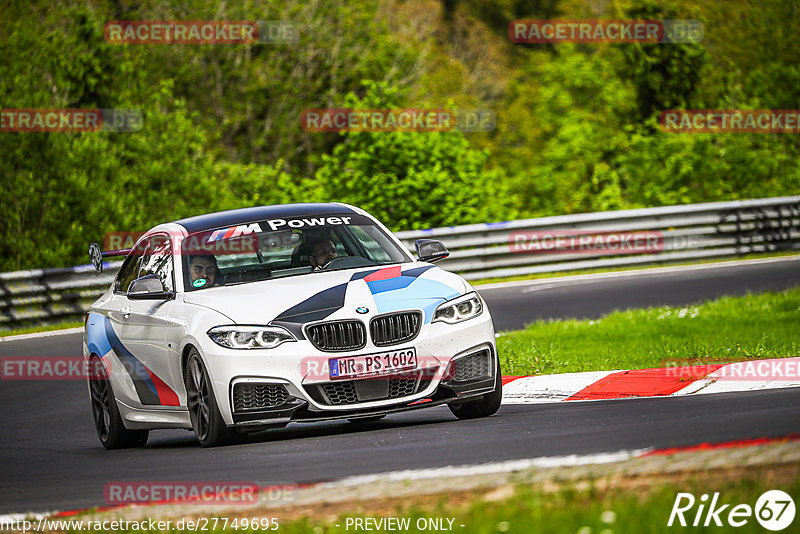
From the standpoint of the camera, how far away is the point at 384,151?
25766 millimetres

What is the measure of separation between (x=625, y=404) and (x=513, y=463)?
2.93m

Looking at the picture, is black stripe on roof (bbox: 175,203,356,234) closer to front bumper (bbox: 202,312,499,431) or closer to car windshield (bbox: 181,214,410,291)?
car windshield (bbox: 181,214,410,291)

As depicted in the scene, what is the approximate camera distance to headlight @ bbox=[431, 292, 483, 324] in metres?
8.80

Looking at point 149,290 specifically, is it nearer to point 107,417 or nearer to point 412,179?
point 107,417

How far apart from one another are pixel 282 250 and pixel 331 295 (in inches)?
58.7

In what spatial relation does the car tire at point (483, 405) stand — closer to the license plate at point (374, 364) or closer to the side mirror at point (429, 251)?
the license plate at point (374, 364)

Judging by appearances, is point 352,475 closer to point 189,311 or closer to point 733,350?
point 189,311

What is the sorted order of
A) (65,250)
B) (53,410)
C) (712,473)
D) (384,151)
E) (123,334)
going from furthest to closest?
1. (384,151)
2. (65,250)
3. (53,410)
4. (123,334)
5. (712,473)

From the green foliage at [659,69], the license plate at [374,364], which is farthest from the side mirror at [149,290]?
the green foliage at [659,69]

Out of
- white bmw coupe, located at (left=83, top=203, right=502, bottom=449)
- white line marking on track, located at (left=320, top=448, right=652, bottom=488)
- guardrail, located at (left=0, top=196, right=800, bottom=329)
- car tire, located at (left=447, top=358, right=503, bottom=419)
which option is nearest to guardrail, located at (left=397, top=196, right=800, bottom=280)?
guardrail, located at (left=0, top=196, right=800, bottom=329)

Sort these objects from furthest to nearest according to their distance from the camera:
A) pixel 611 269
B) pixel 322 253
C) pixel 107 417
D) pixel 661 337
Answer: pixel 611 269 < pixel 661 337 < pixel 107 417 < pixel 322 253

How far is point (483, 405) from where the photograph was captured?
30.4ft

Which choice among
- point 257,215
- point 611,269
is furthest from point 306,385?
point 611,269

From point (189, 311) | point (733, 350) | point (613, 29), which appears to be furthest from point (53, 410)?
point (613, 29)
